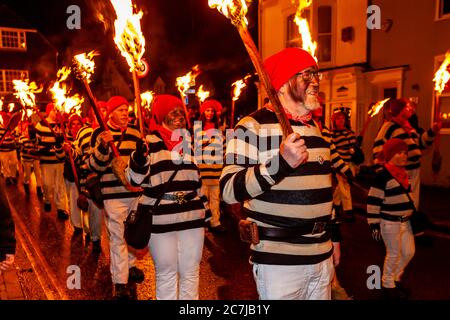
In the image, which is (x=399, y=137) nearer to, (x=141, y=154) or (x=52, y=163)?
(x=141, y=154)

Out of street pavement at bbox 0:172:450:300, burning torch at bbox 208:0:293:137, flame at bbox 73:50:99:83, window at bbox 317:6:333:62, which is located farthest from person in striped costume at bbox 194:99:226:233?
window at bbox 317:6:333:62

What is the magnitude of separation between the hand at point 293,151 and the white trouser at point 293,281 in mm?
777

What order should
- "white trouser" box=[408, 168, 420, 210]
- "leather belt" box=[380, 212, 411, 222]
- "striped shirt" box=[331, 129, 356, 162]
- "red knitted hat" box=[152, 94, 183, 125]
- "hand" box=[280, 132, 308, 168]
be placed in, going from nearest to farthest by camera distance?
"hand" box=[280, 132, 308, 168] → "red knitted hat" box=[152, 94, 183, 125] → "leather belt" box=[380, 212, 411, 222] → "white trouser" box=[408, 168, 420, 210] → "striped shirt" box=[331, 129, 356, 162]

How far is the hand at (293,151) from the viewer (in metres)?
2.41

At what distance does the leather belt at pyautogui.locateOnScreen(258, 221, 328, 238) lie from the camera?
109 inches

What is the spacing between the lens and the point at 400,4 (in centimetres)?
1334

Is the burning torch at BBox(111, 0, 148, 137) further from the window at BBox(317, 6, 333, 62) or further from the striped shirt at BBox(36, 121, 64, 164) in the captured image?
the window at BBox(317, 6, 333, 62)

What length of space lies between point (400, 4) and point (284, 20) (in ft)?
20.2

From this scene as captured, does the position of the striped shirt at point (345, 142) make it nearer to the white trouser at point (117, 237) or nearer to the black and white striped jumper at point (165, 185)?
the white trouser at point (117, 237)

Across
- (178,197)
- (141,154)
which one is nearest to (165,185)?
(178,197)

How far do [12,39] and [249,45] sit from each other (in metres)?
49.8

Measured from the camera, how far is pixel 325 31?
667 inches

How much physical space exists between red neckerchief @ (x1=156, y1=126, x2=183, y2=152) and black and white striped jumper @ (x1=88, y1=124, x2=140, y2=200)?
1.06 meters
